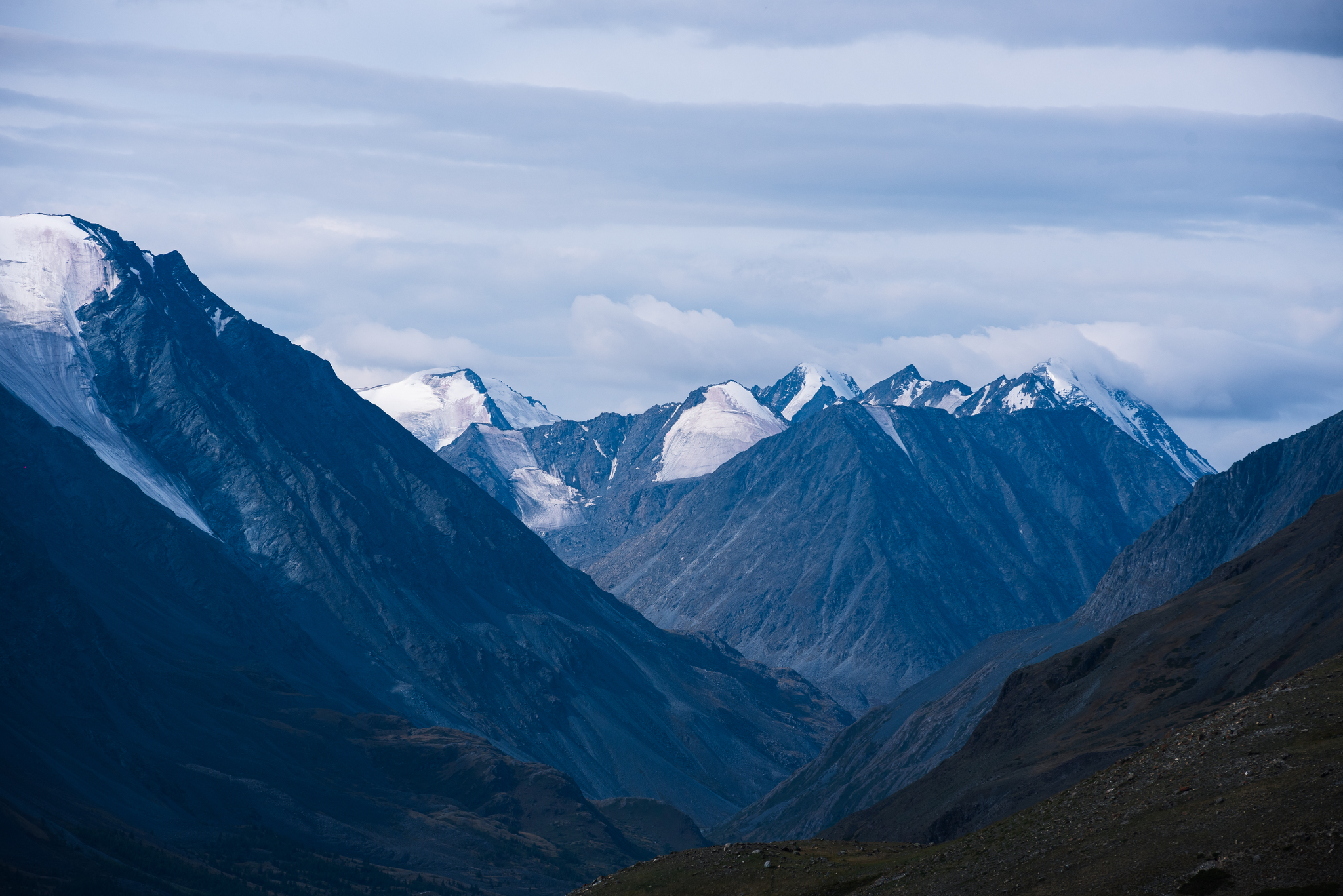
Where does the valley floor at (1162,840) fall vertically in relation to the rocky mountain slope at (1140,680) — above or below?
above

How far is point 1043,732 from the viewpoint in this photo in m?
151

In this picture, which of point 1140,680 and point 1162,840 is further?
point 1140,680

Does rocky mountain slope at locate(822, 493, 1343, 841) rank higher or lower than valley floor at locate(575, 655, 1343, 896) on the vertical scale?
lower

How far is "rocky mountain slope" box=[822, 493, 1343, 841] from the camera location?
122562mm

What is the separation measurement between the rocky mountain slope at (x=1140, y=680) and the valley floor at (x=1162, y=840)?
53.0 metres

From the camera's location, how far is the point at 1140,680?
14375 centimetres

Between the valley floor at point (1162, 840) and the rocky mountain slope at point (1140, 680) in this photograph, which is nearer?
the valley floor at point (1162, 840)

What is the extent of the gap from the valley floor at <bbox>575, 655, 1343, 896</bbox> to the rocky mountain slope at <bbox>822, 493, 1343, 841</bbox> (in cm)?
5303

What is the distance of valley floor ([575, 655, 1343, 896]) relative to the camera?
46.4 meters

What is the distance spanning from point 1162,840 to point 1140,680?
98370 mm

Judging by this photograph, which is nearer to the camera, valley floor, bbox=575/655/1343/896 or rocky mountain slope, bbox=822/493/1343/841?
valley floor, bbox=575/655/1343/896

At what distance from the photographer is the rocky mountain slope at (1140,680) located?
402 feet

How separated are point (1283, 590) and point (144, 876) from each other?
133 m

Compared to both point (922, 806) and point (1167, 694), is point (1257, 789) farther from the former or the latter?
point (922, 806)
